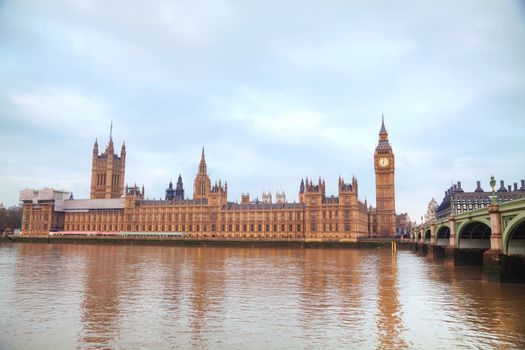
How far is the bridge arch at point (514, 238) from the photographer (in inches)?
1251

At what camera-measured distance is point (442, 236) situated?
238ft

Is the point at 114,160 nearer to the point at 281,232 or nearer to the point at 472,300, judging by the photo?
the point at 281,232

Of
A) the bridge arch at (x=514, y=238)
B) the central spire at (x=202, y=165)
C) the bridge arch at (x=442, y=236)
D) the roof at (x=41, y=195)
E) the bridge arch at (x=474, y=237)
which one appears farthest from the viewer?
the central spire at (x=202, y=165)

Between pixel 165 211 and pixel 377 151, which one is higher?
pixel 377 151

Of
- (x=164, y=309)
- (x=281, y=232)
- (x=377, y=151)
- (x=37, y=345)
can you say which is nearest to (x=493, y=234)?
(x=164, y=309)

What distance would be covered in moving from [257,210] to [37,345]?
118605 millimetres

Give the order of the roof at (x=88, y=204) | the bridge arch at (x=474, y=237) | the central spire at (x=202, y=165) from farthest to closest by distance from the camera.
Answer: the central spire at (x=202, y=165) → the roof at (x=88, y=204) → the bridge arch at (x=474, y=237)

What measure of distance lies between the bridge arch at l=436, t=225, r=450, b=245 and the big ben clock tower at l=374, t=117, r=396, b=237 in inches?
2418

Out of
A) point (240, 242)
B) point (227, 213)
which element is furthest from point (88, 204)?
point (240, 242)

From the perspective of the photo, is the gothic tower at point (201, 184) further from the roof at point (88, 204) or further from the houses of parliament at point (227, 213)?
the roof at point (88, 204)

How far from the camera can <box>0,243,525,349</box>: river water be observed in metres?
17.4

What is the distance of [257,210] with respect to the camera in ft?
443

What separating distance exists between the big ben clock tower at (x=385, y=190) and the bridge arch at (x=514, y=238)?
100827mm

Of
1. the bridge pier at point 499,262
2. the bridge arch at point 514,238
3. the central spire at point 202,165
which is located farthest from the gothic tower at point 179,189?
the bridge arch at point 514,238
